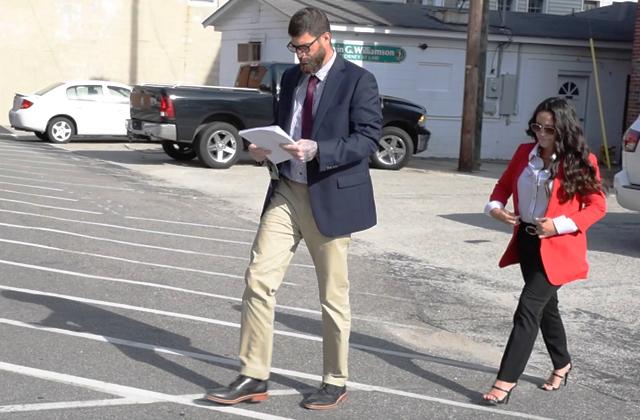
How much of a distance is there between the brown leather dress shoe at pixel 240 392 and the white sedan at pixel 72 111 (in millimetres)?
19399

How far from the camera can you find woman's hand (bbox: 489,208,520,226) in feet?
18.7

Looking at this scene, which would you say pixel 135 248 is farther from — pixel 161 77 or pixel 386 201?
pixel 161 77

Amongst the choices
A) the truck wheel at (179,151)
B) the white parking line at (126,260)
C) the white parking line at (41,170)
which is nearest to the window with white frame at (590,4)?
the truck wheel at (179,151)

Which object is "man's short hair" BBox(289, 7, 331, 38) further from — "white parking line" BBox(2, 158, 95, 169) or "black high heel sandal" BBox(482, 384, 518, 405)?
"white parking line" BBox(2, 158, 95, 169)

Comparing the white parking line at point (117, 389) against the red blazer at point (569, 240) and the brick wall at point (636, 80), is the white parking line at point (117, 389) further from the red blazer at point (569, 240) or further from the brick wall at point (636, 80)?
the brick wall at point (636, 80)

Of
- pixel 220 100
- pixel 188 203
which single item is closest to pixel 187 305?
pixel 188 203

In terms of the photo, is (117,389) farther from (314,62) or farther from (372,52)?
(372,52)

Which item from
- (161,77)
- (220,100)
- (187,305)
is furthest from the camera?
(161,77)

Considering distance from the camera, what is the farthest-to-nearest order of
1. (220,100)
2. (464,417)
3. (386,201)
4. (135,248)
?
(220,100) → (386,201) → (135,248) → (464,417)

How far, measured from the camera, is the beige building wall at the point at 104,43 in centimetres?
2914

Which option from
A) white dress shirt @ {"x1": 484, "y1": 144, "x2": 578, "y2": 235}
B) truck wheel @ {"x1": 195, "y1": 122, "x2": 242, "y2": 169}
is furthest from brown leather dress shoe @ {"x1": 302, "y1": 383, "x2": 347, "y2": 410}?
truck wheel @ {"x1": 195, "y1": 122, "x2": 242, "y2": 169}

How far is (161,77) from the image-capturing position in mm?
31266

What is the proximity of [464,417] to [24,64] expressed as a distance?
2579 centimetres

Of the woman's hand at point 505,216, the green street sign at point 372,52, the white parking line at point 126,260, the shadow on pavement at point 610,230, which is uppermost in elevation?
the green street sign at point 372,52
